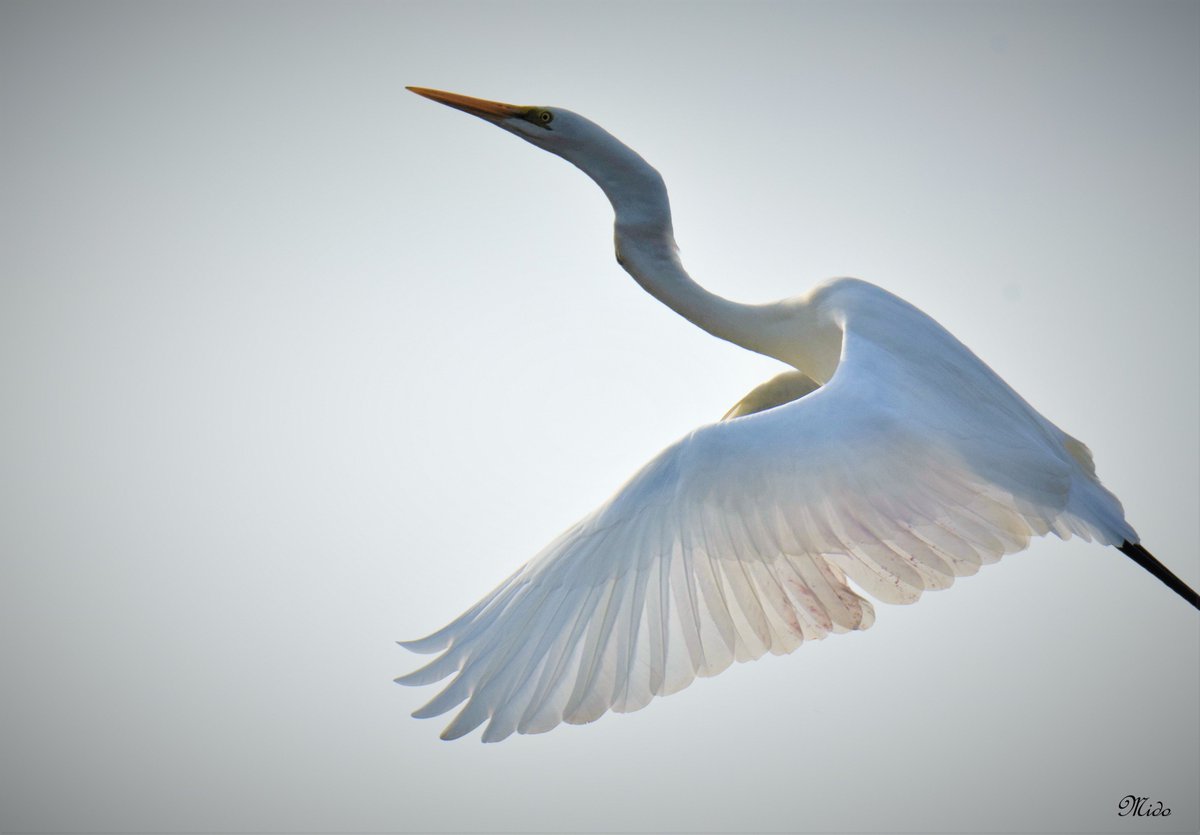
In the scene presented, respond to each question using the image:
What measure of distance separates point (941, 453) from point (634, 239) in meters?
1.98

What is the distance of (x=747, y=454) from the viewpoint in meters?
3.21

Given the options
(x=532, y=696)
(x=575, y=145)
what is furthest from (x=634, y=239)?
(x=532, y=696)

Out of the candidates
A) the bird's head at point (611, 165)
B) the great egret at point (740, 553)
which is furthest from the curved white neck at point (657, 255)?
the great egret at point (740, 553)

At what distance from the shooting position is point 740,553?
3.25 metres

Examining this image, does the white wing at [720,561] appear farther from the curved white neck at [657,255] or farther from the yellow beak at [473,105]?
the yellow beak at [473,105]

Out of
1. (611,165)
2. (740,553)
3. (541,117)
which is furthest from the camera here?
(541,117)

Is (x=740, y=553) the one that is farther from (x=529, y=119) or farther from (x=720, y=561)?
(x=529, y=119)

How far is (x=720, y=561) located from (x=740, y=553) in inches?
2.3

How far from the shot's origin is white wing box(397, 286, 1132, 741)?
3162 millimetres

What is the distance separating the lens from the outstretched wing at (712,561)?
316 centimetres

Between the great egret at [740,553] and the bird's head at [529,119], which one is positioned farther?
the bird's head at [529,119]

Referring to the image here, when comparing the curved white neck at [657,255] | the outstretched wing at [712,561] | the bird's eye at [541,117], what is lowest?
the outstretched wing at [712,561]

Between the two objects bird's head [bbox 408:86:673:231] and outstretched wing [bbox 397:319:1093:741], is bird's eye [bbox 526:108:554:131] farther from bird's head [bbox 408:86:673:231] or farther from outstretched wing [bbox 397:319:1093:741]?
outstretched wing [bbox 397:319:1093:741]

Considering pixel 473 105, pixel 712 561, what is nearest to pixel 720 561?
pixel 712 561
